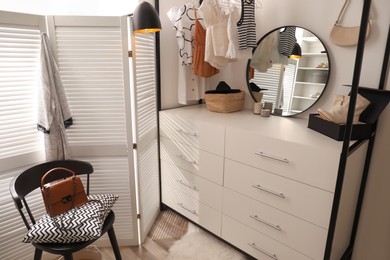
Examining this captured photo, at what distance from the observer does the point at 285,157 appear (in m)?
1.40

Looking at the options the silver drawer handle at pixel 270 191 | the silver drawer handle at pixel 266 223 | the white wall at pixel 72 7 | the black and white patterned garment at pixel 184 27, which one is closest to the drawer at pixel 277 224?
the silver drawer handle at pixel 266 223

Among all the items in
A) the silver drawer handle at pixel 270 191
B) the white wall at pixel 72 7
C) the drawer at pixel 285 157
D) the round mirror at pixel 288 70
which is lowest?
the silver drawer handle at pixel 270 191

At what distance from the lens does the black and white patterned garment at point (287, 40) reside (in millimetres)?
1794

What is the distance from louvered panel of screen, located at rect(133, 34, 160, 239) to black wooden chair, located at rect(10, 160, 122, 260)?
0.43 metres

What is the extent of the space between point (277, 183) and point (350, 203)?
464 millimetres

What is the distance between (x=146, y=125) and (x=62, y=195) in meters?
0.76

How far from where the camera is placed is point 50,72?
1477 millimetres

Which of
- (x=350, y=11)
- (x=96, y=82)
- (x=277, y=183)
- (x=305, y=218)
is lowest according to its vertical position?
(x=305, y=218)

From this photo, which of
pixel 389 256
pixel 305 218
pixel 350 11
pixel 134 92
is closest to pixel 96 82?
pixel 134 92

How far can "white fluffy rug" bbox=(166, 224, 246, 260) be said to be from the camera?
1.83 metres

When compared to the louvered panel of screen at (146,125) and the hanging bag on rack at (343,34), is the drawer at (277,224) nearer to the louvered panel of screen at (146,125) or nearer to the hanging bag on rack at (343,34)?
the louvered panel of screen at (146,125)

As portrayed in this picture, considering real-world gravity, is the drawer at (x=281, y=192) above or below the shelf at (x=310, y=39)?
below

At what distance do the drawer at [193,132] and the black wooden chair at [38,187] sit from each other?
67 cm

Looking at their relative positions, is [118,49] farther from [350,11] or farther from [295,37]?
[350,11]
